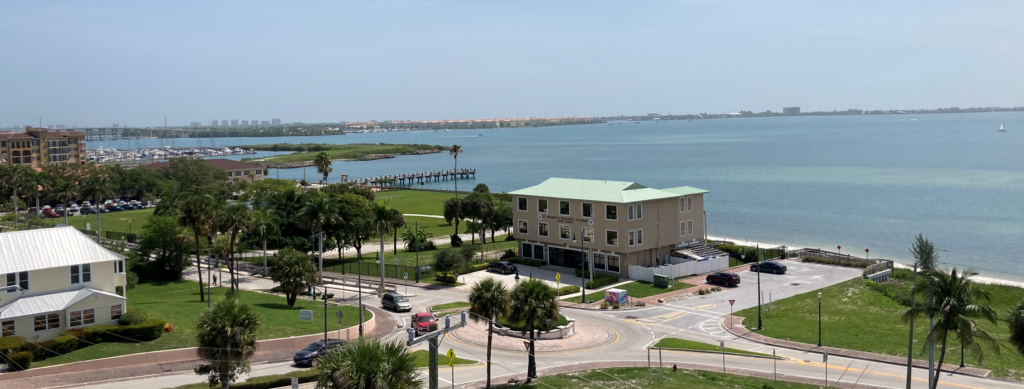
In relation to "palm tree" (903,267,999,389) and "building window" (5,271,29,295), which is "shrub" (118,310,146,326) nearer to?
"building window" (5,271,29,295)

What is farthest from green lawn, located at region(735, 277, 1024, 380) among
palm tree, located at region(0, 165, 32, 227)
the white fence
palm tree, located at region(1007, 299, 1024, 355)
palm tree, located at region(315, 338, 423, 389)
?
palm tree, located at region(0, 165, 32, 227)

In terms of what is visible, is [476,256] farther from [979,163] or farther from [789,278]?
[979,163]

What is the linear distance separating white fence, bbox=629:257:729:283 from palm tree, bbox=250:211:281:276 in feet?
95.5

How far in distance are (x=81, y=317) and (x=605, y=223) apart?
120 feet

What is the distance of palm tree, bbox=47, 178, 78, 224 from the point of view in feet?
281

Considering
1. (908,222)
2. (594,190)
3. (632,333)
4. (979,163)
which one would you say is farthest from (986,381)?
(979,163)

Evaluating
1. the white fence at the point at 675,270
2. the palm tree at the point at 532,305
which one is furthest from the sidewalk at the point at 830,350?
the palm tree at the point at 532,305

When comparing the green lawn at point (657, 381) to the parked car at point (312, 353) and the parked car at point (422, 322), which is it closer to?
the parked car at point (312, 353)

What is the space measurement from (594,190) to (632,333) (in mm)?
20869

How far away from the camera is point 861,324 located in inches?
1727

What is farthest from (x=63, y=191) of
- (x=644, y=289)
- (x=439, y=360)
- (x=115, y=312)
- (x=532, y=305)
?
(x=532, y=305)

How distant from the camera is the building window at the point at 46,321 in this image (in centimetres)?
3541

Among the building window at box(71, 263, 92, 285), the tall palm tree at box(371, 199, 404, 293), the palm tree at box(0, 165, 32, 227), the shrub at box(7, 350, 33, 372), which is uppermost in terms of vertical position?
the palm tree at box(0, 165, 32, 227)

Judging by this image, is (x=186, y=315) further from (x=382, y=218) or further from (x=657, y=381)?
(x=657, y=381)
